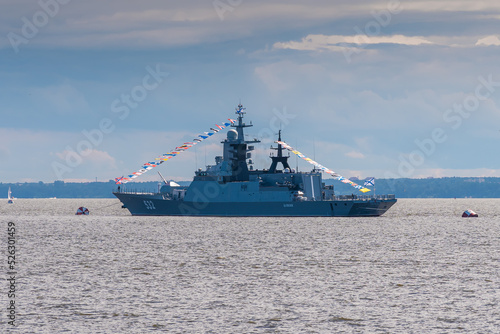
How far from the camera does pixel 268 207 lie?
3130 inches

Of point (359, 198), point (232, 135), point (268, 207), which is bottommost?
point (268, 207)

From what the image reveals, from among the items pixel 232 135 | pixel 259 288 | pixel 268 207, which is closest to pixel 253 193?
pixel 268 207

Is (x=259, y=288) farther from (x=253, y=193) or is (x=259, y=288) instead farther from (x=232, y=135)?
(x=232, y=135)

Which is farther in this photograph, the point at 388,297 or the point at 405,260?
the point at 405,260

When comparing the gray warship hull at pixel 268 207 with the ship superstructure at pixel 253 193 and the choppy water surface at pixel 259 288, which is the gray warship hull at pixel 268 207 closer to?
the ship superstructure at pixel 253 193

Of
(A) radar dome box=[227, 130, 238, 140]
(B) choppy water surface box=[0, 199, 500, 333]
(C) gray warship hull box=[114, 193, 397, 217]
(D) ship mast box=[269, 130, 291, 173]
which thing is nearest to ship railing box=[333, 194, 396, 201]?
(C) gray warship hull box=[114, 193, 397, 217]

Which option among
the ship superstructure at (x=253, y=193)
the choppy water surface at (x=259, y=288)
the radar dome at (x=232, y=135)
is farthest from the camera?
the radar dome at (x=232, y=135)

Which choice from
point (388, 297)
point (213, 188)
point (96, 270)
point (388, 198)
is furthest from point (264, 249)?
point (388, 198)

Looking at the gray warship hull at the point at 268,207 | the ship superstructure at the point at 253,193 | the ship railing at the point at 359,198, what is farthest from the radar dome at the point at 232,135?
the ship railing at the point at 359,198

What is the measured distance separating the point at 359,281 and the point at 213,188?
56.1 m

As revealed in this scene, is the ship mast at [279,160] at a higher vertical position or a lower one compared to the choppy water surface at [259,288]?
higher

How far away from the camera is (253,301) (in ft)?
69.2

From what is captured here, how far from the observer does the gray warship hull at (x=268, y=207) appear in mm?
79125

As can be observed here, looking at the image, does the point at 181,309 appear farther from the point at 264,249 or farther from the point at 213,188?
the point at 213,188
